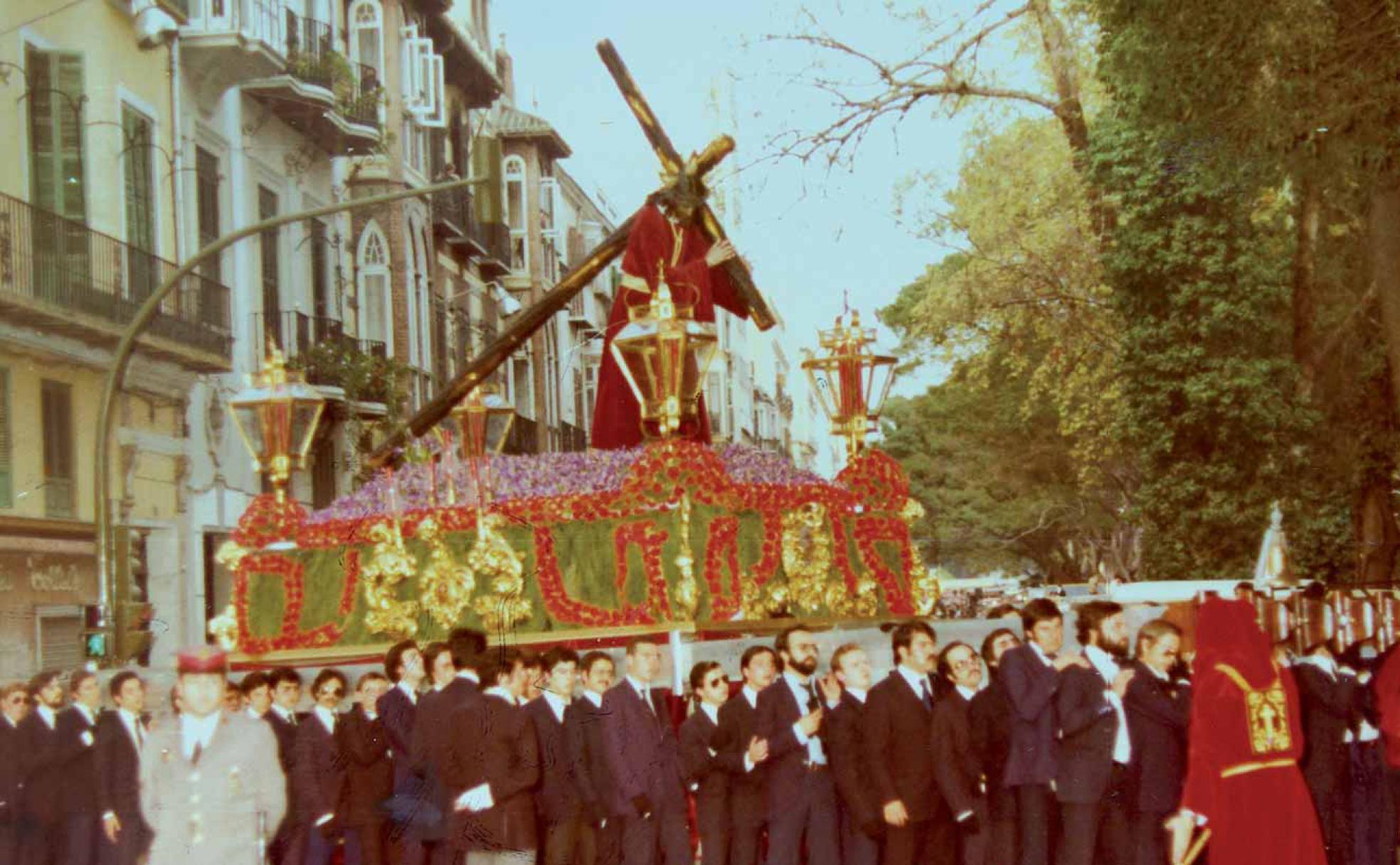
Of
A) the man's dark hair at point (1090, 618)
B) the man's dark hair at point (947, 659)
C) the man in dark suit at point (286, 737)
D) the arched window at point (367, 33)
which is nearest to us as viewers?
the man's dark hair at point (947, 659)

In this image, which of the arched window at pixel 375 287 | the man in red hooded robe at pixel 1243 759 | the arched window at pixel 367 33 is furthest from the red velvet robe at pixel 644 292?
the arched window at pixel 375 287

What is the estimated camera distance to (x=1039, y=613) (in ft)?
35.5

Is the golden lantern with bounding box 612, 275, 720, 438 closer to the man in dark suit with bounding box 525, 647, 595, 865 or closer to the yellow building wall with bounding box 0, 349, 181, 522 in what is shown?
A: the man in dark suit with bounding box 525, 647, 595, 865

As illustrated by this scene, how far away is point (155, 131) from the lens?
21.7m

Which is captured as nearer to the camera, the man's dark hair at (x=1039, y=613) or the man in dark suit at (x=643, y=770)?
the man's dark hair at (x=1039, y=613)

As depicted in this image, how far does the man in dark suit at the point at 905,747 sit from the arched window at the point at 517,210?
25.0 m

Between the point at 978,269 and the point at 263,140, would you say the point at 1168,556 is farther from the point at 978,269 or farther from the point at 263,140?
the point at 263,140

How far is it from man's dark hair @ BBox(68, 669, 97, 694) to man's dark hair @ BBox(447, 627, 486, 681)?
244 cm

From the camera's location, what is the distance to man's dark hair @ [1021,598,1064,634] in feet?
35.4

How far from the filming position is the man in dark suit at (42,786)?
12070 mm

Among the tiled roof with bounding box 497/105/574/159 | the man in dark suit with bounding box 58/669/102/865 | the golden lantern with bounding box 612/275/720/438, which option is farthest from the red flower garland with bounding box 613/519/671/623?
the tiled roof with bounding box 497/105/574/159

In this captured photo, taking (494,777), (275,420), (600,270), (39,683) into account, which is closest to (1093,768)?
(494,777)

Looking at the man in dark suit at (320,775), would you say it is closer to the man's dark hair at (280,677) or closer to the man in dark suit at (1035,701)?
the man's dark hair at (280,677)

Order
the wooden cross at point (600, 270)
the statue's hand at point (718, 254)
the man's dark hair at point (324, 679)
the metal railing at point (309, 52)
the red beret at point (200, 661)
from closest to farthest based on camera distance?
1. the red beret at point (200, 661)
2. the man's dark hair at point (324, 679)
3. the statue's hand at point (718, 254)
4. the wooden cross at point (600, 270)
5. the metal railing at point (309, 52)
